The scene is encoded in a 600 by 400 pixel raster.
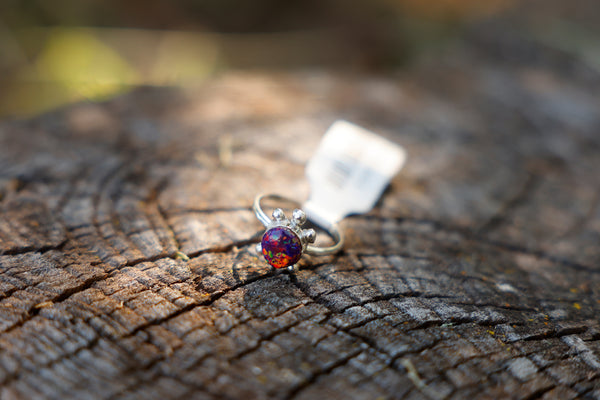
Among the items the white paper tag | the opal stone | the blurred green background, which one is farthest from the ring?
the blurred green background

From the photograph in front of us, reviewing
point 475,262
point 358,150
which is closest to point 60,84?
point 358,150

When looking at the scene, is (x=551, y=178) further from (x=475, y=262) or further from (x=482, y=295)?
(x=482, y=295)

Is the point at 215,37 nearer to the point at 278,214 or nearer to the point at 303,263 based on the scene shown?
the point at 278,214

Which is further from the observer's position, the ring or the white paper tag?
the white paper tag

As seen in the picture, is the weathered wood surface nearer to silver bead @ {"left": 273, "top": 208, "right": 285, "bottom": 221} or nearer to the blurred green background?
silver bead @ {"left": 273, "top": 208, "right": 285, "bottom": 221}

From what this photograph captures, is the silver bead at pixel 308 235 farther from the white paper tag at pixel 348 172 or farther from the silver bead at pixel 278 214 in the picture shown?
the white paper tag at pixel 348 172

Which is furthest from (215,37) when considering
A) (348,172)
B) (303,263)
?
(303,263)

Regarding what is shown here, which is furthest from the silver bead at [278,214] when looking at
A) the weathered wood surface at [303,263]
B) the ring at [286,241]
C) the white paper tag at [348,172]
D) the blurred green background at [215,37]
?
the blurred green background at [215,37]
